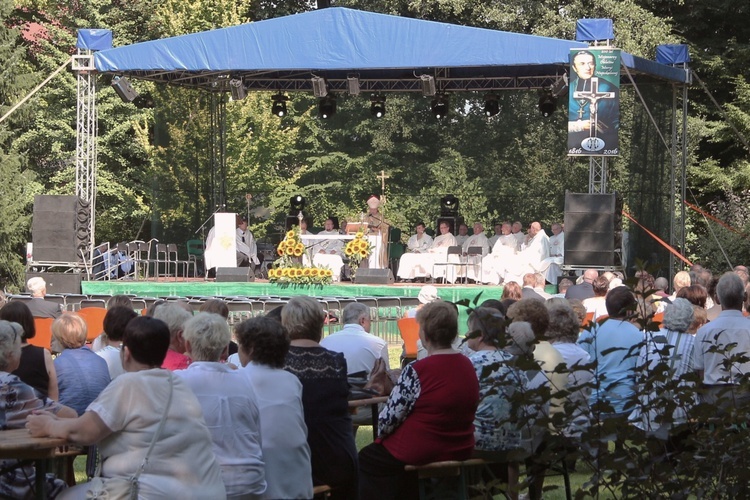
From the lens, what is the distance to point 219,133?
73.0 ft

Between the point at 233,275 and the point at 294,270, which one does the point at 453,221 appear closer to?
the point at 294,270

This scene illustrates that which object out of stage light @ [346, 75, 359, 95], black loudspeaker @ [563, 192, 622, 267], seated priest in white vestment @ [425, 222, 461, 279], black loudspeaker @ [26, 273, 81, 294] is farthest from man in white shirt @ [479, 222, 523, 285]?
black loudspeaker @ [26, 273, 81, 294]

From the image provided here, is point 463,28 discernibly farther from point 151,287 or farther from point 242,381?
point 242,381

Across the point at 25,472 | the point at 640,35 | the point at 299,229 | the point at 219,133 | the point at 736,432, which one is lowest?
the point at 25,472

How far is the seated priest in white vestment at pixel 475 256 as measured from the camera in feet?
62.7

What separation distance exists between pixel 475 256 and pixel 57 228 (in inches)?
264

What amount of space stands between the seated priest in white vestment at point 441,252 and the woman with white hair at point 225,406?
14.5 m

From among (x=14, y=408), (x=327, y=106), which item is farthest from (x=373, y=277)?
(x=14, y=408)

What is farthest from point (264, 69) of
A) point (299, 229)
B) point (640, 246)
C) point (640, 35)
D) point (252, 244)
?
point (640, 35)

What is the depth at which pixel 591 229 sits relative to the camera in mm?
15805

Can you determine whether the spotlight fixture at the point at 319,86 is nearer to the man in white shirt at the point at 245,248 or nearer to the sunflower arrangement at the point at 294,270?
the sunflower arrangement at the point at 294,270

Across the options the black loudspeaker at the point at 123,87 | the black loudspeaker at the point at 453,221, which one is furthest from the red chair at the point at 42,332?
the black loudspeaker at the point at 453,221

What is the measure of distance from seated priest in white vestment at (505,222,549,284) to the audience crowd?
12317mm

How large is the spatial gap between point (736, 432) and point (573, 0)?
23879 mm
